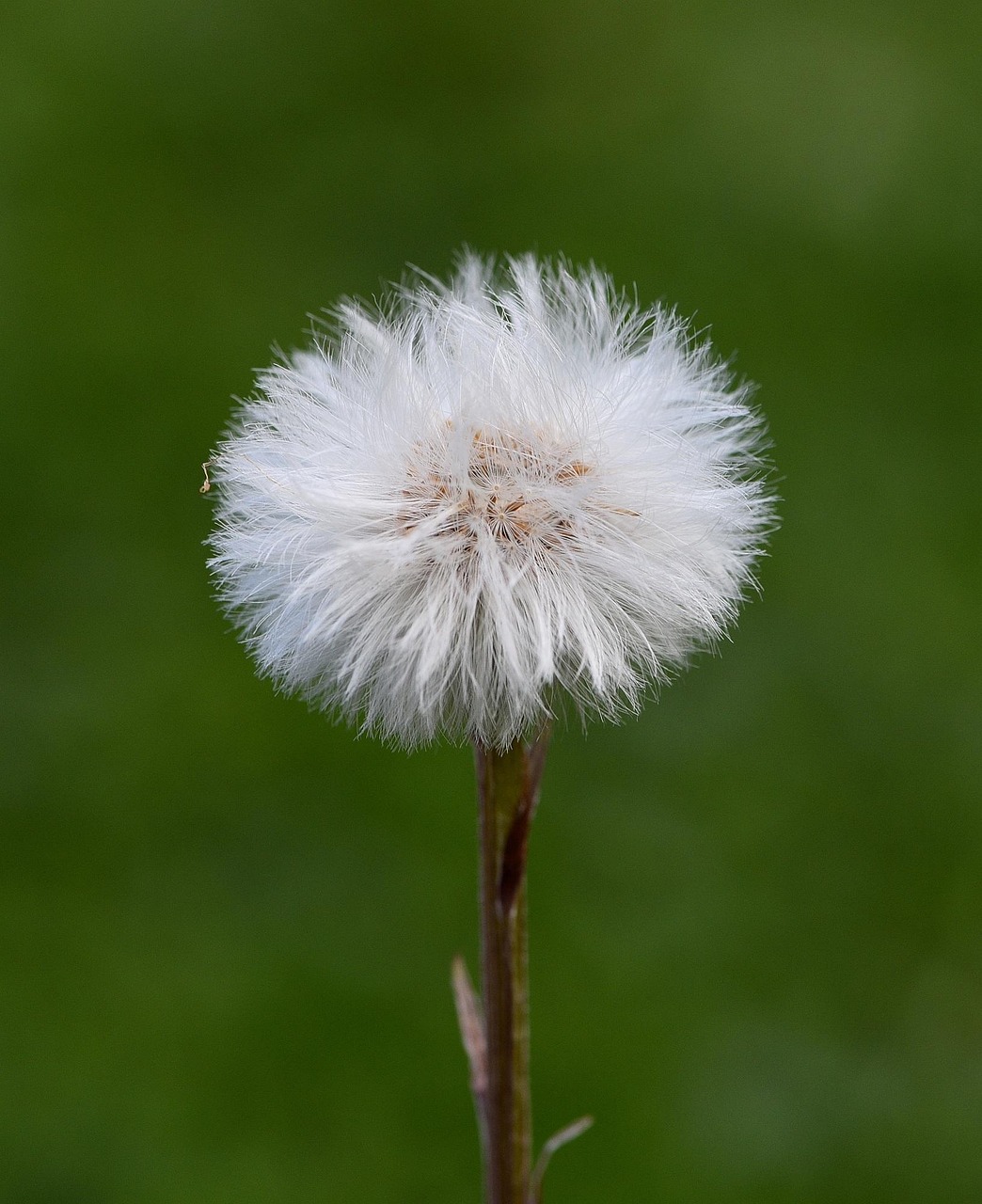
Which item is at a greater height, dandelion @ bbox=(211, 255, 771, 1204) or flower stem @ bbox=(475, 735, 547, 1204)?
dandelion @ bbox=(211, 255, 771, 1204)

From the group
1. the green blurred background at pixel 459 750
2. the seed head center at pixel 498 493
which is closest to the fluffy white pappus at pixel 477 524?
the seed head center at pixel 498 493

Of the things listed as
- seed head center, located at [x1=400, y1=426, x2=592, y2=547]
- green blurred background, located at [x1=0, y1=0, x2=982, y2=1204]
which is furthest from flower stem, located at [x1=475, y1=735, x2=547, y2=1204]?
green blurred background, located at [x1=0, y1=0, x2=982, y2=1204]

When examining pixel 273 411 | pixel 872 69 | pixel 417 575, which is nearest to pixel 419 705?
pixel 417 575

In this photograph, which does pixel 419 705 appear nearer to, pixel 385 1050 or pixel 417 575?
pixel 417 575

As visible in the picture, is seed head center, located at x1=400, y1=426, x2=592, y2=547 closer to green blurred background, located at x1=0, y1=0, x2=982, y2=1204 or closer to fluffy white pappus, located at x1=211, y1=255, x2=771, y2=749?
fluffy white pappus, located at x1=211, y1=255, x2=771, y2=749

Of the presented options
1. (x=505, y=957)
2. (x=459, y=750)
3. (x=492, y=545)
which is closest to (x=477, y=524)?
(x=492, y=545)

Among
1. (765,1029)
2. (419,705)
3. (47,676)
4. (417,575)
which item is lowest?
(765,1029)
